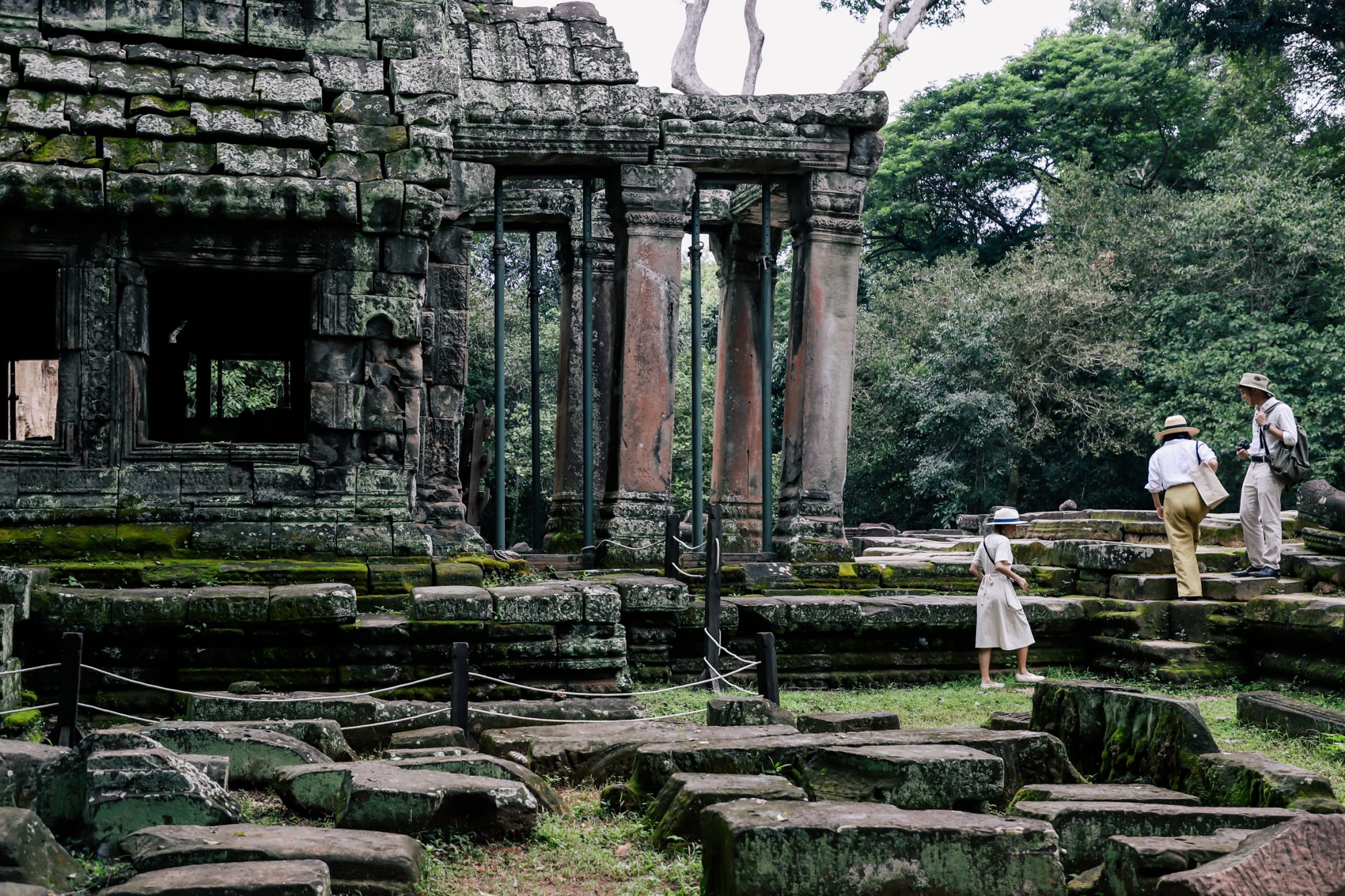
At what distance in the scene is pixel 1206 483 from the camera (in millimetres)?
9773

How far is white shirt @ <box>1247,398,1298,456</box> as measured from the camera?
30.8 feet

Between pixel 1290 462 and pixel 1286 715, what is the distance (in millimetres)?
3216

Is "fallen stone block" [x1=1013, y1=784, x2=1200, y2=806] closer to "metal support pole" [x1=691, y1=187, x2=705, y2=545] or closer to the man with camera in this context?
the man with camera

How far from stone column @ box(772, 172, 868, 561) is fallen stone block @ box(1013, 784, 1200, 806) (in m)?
6.27

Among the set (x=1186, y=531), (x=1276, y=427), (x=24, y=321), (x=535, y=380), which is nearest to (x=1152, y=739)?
(x=1186, y=531)

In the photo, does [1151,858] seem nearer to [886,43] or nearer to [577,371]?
[577,371]

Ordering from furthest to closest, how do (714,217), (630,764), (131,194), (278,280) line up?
(714,217) → (278,280) → (131,194) → (630,764)

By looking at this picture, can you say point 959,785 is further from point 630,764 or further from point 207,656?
point 207,656

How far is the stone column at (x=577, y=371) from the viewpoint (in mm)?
13969

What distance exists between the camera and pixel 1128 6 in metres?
34.9

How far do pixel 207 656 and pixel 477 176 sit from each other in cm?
511

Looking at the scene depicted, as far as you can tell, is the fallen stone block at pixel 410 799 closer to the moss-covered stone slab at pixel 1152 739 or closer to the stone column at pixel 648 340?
the moss-covered stone slab at pixel 1152 739

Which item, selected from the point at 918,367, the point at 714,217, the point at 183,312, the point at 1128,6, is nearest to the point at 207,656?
the point at 183,312

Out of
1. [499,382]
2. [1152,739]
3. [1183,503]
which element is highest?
[499,382]
